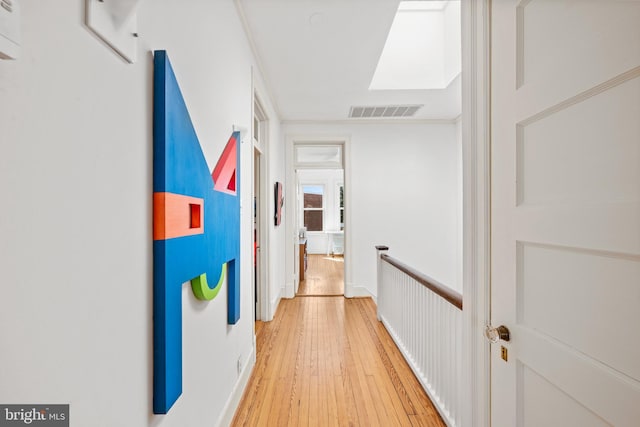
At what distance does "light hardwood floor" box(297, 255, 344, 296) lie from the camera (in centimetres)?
486

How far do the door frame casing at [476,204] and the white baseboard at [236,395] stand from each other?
1.26 meters

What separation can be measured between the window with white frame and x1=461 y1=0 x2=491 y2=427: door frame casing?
8.10 metres

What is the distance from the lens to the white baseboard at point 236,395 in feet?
5.33

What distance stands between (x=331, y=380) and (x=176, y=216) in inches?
72.7

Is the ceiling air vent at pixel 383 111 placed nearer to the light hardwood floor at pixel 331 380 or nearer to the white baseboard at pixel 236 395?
the light hardwood floor at pixel 331 380

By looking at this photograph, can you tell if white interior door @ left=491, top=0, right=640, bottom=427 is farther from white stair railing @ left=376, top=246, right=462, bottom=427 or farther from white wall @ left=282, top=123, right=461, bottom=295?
white wall @ left=282, top=123, right=461, bottom=295

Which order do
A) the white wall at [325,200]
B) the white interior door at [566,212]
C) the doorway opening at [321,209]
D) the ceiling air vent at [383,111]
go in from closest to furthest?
Result: 1. the white interior door at [566,212]
2. the ceiling air vent at [383,111]
3. the doorway opening at [321,209]
4. the white wall at [325,200]
